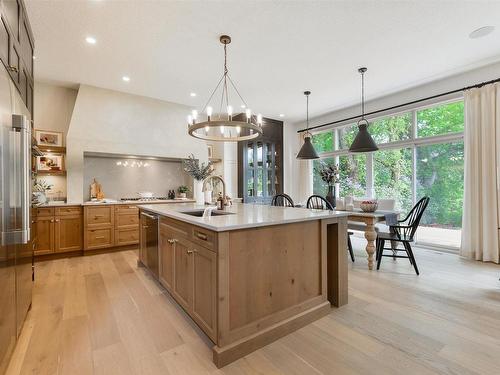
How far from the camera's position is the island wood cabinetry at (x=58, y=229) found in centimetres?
379

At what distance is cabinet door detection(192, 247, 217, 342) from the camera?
63.9 inches

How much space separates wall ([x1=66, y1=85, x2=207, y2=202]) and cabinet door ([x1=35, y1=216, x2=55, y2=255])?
0.50 m

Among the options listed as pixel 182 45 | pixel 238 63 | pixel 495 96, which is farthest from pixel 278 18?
pixel 495 96

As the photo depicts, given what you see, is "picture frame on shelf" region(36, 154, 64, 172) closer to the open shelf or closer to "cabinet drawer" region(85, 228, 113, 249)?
the open shelf

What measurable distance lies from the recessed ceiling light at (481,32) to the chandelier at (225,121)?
9.31ft

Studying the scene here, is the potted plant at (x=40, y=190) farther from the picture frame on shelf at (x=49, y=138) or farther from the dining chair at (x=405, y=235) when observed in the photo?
the dining chair at (x=405, y=235)

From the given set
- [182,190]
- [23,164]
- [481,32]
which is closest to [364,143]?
[481,32]

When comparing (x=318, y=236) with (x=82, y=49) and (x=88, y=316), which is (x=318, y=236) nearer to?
(x=88, y=316)

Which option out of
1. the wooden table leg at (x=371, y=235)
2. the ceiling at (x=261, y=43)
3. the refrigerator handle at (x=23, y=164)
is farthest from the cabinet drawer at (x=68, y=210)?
the wooden table leg at (x=371, y=235)

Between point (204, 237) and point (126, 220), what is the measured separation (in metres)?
3.37

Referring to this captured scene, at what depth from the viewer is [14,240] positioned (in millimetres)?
1509

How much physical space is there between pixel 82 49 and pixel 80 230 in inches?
110

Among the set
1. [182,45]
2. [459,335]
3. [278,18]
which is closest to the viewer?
[459,335]

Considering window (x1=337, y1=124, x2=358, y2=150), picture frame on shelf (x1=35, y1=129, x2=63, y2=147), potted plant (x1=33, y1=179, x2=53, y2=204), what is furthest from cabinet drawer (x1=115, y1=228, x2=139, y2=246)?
window (x1=337, y1=124, x2=358, y2=150)
